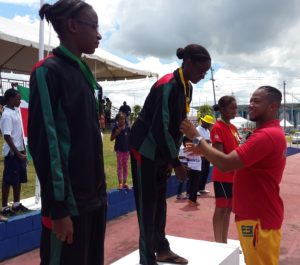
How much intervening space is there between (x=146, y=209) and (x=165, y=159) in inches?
17.2

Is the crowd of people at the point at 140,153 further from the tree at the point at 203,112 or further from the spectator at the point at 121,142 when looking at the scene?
the tree at the point at 203,112

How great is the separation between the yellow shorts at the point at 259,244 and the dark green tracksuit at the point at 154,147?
82 cm

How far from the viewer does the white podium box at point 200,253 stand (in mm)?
3424

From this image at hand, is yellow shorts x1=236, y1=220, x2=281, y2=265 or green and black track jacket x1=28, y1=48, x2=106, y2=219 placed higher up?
green and black track jacket x1=28, y1=48, x2=106, y2=219

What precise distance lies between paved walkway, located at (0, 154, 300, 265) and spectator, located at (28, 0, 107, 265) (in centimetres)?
260

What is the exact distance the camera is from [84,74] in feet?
6.61

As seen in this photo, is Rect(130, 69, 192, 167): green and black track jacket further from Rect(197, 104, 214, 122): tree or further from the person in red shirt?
Rect(197, 104, 214, 122): tree

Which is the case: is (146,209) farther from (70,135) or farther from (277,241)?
(70,135)

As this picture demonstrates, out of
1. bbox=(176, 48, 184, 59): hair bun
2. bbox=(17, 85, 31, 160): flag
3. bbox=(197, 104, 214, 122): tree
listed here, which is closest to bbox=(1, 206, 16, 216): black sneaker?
bbox=(17, 85, 31, 160): flag

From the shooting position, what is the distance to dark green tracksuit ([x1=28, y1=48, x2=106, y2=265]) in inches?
69.9

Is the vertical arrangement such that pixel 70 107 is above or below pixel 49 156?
above

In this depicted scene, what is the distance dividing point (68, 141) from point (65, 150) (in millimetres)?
47

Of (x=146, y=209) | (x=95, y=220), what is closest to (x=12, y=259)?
(x=146, y=209)

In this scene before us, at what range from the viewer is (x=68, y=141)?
6.12 ft
